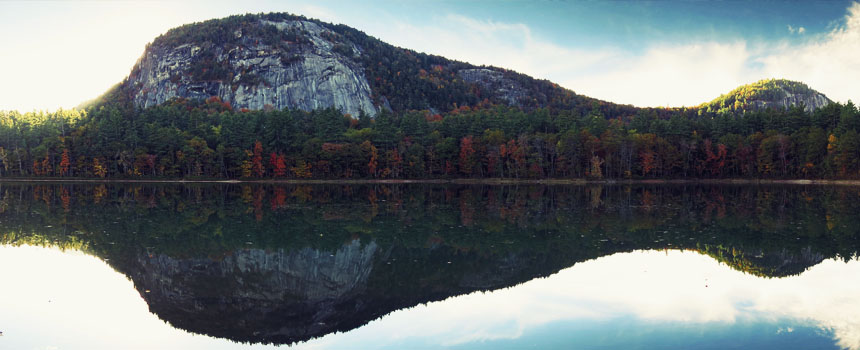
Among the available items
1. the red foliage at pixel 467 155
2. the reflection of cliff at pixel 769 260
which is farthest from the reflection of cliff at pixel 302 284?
the red foliage at pixel 467 155

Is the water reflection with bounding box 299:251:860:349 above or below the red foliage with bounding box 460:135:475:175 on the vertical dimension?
below

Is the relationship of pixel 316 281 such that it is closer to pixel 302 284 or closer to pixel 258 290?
pixel 302 284

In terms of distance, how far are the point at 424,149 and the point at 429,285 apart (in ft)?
285

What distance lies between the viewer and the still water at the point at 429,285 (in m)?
12.5

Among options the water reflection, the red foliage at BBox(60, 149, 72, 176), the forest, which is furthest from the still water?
the red foliage at BBox(60, 149, 72, 176)

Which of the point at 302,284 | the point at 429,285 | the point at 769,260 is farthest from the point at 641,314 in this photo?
the point at 302,284

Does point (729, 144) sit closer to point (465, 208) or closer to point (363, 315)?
point (465, 208)

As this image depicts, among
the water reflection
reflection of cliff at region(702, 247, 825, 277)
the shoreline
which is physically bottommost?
the shoreline

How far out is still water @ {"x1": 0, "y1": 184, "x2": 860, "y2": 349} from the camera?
40.9 feet

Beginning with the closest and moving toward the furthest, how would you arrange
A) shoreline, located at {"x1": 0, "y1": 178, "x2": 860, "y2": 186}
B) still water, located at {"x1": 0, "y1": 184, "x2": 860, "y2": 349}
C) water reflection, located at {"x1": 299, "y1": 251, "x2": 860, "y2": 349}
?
1. water reflection, located at {"x1": 299, "y1": 251, "x2": 860, "y2": 349}
2. still water, located at {"x1": 0, "y1": 184, "x2": 860, "y2": 349}
3. shoreline, located at {"x1": 0, "y1": 178, "x2": 860, "y2": 186}

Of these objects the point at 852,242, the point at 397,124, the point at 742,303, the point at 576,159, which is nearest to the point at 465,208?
the point at 852,242

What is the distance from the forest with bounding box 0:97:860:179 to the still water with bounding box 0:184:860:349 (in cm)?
6851

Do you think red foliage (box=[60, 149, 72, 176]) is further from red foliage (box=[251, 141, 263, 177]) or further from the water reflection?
the water reflection

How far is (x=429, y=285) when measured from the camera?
16609mm
